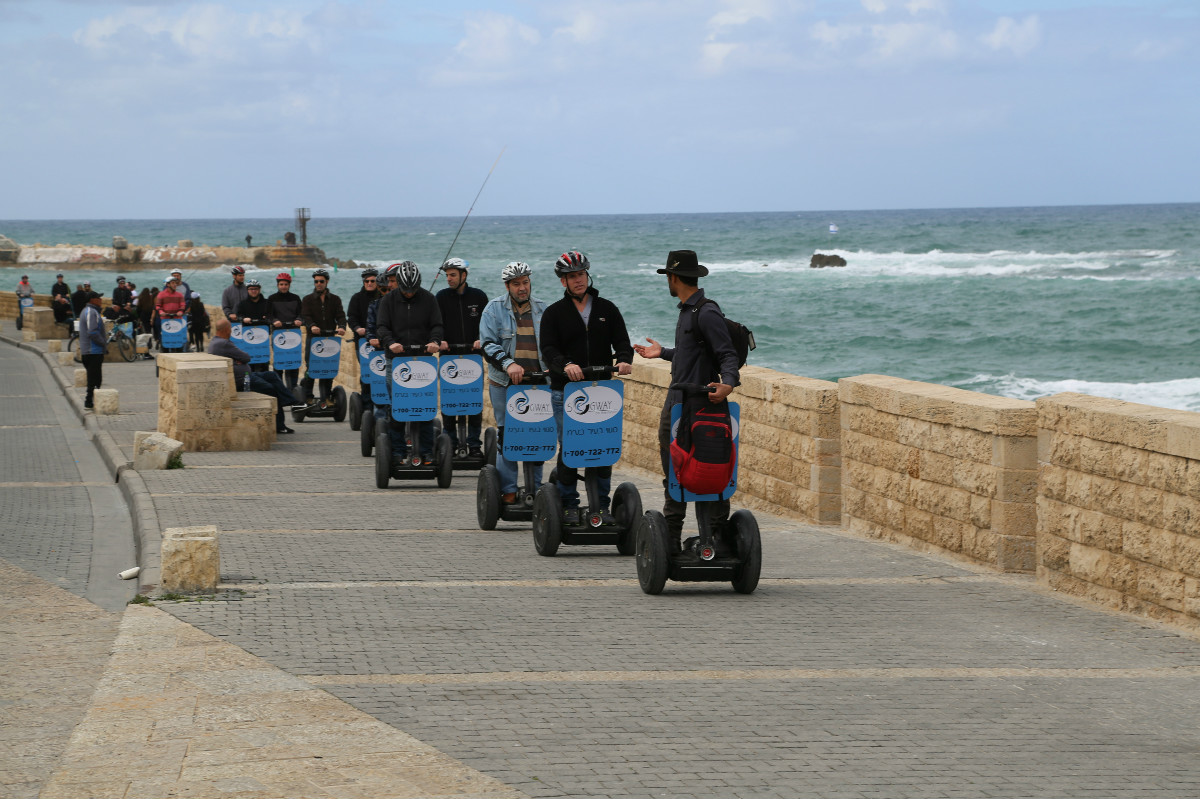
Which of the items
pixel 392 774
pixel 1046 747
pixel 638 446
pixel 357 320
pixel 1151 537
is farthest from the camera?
pixel 357 320

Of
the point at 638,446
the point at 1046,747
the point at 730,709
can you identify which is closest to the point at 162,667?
the point at 730,709

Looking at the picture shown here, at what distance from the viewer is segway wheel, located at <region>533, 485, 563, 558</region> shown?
9.12m

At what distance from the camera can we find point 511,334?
10.4 metres

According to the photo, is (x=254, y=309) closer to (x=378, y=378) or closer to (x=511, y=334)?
(x=378, y=378)

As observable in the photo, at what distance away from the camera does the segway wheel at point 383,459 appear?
12883 millimetres

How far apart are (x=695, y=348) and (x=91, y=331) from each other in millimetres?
16216

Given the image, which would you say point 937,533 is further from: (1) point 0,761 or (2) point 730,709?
(1) point 0,761

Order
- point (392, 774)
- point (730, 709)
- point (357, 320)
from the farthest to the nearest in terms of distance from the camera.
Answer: point (357, 320) → point (730, 709) → point (392, 774)

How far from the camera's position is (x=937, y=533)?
956cm

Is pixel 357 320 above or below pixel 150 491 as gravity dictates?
above

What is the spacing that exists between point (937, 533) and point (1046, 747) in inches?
177

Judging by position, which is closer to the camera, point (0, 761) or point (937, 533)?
point (0, 761)

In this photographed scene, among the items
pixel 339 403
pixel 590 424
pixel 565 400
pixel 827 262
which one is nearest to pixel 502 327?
pixel 565 400

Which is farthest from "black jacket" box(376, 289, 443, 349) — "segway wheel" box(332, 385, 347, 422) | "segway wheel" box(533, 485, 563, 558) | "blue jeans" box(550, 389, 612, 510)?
"segway wheel" box(332, 385, 347, 422)
